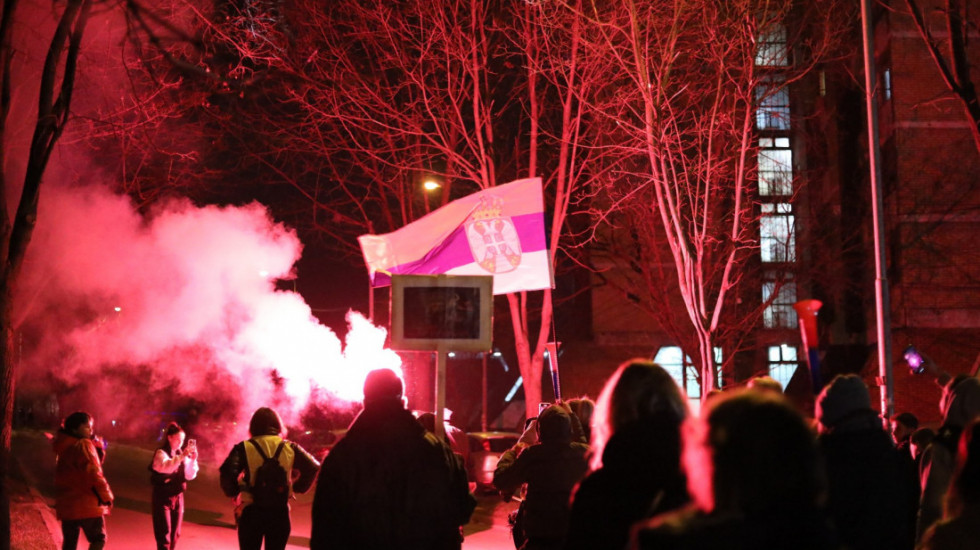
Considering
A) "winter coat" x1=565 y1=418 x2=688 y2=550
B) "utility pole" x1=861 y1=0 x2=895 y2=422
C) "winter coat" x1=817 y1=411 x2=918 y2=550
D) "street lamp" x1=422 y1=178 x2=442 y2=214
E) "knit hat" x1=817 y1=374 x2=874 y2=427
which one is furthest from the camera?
"street lamp" x1=422 y1=178 x2=442 y2=214

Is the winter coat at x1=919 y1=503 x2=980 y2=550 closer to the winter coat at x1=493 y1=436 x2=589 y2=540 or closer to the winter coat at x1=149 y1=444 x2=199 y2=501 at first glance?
the winter coat at x1=493 y1=436 x2=589 y2=540

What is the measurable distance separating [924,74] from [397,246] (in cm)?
2039

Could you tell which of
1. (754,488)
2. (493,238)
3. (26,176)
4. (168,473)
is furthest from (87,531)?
(754,488)

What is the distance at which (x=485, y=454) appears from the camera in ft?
67.6

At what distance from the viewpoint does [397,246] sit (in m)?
11.1

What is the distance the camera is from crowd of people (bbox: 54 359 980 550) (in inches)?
93.7

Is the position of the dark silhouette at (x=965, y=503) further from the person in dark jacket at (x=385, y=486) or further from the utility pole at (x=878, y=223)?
the utility pole at (x=878, y=223)

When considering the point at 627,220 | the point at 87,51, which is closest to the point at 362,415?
the point at 87,51

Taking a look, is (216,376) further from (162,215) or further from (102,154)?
(102,154)

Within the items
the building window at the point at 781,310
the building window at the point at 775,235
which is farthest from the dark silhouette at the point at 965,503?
the building window at the point at 781,310

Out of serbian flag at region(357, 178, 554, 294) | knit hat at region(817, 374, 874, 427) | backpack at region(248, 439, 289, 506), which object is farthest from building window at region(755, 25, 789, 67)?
knit hat at region(817, 374, 874, 427)

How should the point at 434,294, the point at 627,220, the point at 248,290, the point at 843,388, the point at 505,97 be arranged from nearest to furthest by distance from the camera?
the point at 843,388, the point at 434,294, the point at 248,290, the point at 505,97, the point at 627,220

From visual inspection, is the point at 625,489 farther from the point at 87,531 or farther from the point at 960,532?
the point at 87,531

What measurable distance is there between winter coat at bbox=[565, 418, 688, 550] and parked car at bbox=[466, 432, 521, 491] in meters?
16.9
